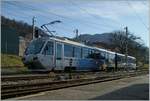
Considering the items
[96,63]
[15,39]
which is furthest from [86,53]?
[15,39]

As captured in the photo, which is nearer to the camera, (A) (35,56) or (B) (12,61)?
(A) (35,56)

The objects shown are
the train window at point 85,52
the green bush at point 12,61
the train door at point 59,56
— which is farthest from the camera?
the green bush at point 12,61

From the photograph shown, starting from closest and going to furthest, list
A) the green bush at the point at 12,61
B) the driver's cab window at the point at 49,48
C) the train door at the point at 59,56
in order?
the driver's cab window at the point at 49,48 < the train door at the point at 59,56 < the green bush at the point at 12,61

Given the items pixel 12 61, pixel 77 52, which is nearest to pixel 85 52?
pixel 77 52

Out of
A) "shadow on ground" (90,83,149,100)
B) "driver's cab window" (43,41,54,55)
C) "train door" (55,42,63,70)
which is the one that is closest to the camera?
"shadow on ground" (90,83,149,100)

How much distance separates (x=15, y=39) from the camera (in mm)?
61406

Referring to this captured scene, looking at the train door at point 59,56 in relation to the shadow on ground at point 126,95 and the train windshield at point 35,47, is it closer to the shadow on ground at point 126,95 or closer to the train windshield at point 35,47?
the train windshield at point 35,47

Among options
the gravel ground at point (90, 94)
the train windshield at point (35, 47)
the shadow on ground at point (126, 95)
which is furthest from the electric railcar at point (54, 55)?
the shadow on ground at point (126, 95)

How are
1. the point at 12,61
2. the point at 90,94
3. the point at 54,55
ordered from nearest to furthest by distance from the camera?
the point at 90,94
the point at 54,55
the point at 12,61

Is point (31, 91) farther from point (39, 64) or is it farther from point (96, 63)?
point (96, 63)

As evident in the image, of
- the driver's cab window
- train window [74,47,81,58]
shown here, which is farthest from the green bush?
the driver's cab window

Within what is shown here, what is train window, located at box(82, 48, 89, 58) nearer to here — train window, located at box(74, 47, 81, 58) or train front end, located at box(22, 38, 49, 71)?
train window, located at box(74, 47, 81, 58)

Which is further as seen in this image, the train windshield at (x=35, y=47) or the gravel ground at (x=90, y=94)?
the train windshield at (x=35, y=47)

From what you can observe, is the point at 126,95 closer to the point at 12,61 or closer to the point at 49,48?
the point at 49,48
